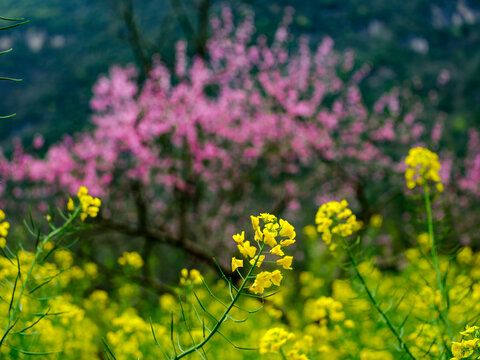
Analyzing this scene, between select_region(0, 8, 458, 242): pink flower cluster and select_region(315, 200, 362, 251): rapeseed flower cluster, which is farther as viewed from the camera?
select_region(0, 8, 458, 242): pink flower cluster

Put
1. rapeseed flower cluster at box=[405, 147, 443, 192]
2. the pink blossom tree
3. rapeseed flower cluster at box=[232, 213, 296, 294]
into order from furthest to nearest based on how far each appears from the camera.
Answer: the pink blossom tree
rapeseed flower cluster at box=[405, 147, 443, 192]
rapeseed flower cluster at box=[232, 213, 296, 294]

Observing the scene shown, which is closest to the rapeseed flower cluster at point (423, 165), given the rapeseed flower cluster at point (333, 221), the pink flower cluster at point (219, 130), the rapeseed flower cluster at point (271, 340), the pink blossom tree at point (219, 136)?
the rapeseed flower cluster at point (333, 221)

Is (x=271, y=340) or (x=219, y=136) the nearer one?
(x=271, y=340)

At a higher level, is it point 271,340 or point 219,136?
point 219,136

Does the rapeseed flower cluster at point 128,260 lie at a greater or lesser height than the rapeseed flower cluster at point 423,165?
greater

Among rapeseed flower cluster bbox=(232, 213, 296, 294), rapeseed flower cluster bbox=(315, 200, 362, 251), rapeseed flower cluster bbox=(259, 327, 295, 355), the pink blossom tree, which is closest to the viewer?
rapeseed flower cluster bbox=(232, 213, 296, 294)

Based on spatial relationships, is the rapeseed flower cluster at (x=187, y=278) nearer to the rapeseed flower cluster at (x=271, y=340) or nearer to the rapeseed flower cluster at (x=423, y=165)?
the rapeseed flower cluster at (x=271, y=340)

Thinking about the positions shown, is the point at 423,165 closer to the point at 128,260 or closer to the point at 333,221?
the point at 333,221

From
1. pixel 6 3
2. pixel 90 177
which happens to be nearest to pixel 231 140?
pixel 90 177

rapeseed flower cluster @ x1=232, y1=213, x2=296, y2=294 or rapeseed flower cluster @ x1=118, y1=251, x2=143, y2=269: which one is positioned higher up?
rapeseed flower cluster @ x1=118, y1=251, x2=143, y2=269

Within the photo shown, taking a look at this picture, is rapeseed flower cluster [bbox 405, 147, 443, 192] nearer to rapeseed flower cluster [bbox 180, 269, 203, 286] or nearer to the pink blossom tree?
rapeseed flower cluster [bbox 180, 269, 203, 286]

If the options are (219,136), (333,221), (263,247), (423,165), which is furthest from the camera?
(219,136)

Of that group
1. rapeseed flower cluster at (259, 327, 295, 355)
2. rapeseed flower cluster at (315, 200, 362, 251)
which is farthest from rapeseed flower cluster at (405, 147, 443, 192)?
rapeseed flower cluster at (259, 327, 295, 355)

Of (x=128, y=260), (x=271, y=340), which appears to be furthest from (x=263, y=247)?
(x=128, y=260)
